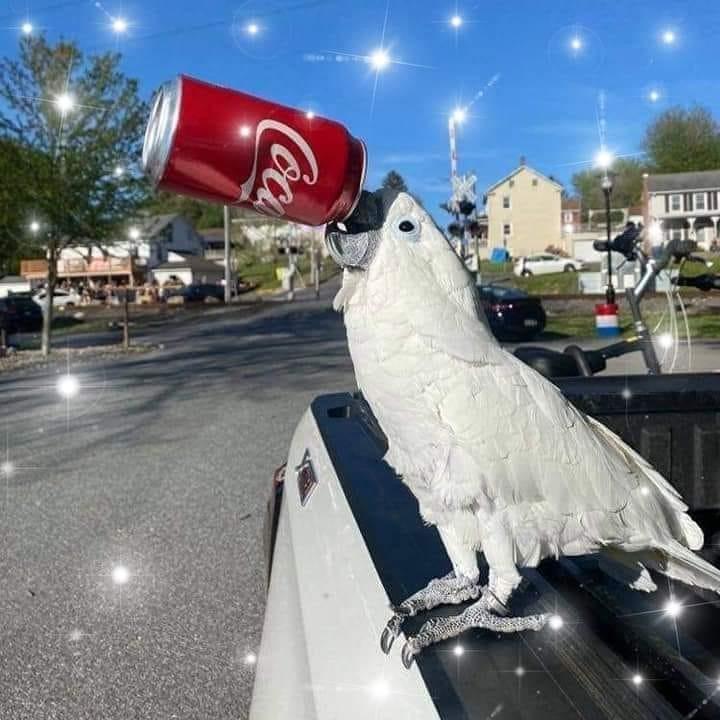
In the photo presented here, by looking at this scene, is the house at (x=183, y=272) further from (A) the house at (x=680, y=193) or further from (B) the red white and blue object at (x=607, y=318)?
(B) the red white and blue object at (x=607, y=318)

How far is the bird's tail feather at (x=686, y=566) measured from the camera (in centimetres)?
124

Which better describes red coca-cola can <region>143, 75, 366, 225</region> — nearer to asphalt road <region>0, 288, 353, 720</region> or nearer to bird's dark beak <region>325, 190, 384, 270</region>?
bird's dark beak <region>325, 190, 384, 270</region>

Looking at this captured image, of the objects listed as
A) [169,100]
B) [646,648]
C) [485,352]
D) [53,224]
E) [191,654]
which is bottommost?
[191,654]

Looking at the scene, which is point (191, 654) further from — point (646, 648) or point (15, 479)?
point (15, 479)

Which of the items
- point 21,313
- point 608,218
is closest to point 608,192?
point 608,218

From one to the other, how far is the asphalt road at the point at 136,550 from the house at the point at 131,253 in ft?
29.1

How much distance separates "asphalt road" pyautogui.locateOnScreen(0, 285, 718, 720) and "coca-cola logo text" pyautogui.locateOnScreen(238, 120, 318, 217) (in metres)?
1.96

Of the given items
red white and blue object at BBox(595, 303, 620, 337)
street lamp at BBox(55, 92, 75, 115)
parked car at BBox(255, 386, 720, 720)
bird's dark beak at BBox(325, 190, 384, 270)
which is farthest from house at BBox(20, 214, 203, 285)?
bird's dark beak at BBox(325, 190, 384, 270)

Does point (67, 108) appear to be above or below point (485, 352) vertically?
above

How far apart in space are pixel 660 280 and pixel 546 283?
25.1 meters

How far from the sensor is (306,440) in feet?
8.21

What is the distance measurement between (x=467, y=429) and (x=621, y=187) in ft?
32.3

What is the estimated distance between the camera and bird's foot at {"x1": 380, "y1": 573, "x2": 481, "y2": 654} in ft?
3.66

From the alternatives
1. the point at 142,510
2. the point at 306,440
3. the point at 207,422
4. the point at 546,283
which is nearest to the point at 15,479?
the point at 142,510
